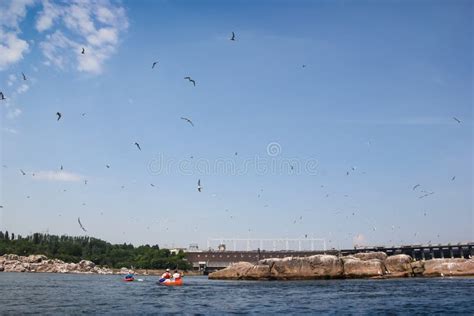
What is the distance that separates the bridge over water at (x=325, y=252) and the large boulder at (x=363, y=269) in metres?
75.7

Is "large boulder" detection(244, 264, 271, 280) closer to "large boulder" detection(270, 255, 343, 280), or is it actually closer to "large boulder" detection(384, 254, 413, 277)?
"large boulder" detection(270, 255, 343, 280)

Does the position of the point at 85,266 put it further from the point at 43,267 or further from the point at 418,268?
the point at 418,268

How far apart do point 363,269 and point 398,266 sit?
928cm

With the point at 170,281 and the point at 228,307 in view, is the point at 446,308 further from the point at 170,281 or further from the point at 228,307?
the point at 170,281

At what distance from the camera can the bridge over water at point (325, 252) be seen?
158m

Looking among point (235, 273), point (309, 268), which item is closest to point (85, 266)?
point (235, 273)

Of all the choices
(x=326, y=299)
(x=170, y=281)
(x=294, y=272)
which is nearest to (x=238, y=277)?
(x=294, y=272)

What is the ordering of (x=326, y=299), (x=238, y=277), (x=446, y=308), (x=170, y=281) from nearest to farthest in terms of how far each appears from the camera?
1. (x=446, y=308)
2. (x=326, y=299)
3. (x=170, y=281)
4. (x=238, y=277)

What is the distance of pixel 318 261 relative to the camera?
90062 millimetres

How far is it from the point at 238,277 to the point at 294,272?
1475 cm

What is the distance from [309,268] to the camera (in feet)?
293

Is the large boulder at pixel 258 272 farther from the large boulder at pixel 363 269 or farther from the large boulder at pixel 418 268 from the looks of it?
the large boulder at pixel 418 268

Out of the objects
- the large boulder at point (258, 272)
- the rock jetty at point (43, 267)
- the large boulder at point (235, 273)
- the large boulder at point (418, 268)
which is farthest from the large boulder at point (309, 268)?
the rock jetty at point (43, 267)

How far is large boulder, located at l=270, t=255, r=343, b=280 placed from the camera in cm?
8838
